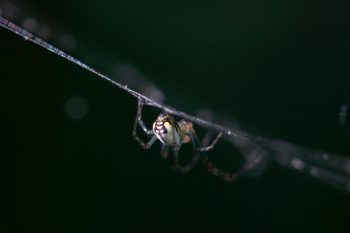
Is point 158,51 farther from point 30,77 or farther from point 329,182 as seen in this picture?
point 329,182

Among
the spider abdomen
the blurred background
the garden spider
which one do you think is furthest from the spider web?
the spider abdomen

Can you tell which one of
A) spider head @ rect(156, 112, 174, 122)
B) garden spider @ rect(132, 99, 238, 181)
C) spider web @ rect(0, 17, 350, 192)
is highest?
spider head @ rect(156, 112, 174, 122)

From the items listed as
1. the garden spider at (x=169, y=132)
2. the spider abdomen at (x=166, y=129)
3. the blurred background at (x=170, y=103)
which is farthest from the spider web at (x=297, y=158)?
the spider abdomen at (x=166, y=129)

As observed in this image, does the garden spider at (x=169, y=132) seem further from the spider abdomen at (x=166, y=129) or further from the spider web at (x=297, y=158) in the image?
the spider web at (x=297, y=158)

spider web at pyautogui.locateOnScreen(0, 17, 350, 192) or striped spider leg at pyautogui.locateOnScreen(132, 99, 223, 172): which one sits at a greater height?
striped spider leg at pyautogui.locateOnScreen(132, 99, 223, 172)

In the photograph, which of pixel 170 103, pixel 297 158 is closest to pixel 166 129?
pixel 170 103

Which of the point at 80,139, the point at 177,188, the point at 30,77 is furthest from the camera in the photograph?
the point at 177,188

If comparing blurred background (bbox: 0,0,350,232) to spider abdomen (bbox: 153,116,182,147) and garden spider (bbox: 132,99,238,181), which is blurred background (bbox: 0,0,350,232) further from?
spider abdomen (bbox: 153,116,182,147)

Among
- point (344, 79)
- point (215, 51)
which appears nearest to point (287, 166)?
point (344, 79)
